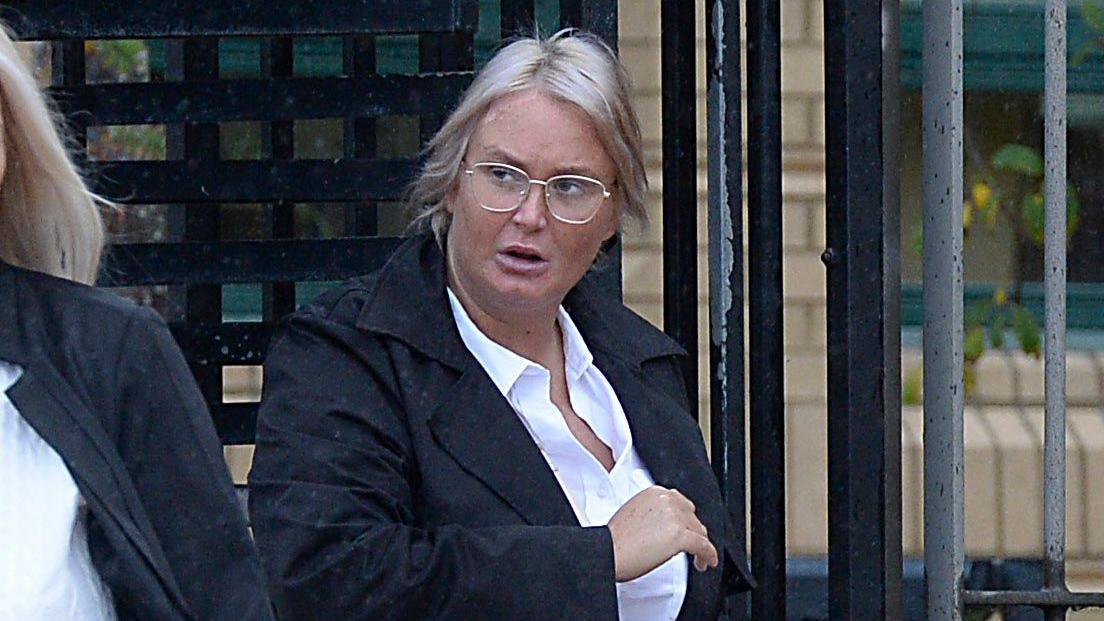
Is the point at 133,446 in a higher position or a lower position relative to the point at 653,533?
higher

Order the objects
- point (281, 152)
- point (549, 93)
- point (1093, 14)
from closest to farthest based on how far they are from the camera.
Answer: point (549, 93) < point (281, 152) < point (1093, 14)

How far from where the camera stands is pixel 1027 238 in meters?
7.07

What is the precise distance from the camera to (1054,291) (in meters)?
2.95

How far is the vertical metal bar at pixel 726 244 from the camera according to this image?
310 centimetres

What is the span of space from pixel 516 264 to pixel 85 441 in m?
0.76

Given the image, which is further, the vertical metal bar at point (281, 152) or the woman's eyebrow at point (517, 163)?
the vertical metal bar at point (281, 152)

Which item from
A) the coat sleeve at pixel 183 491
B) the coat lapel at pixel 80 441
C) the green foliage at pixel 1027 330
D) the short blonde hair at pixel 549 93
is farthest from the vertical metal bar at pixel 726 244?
the green foliage at pixel 1027 330

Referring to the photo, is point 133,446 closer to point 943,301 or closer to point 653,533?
point 653,533

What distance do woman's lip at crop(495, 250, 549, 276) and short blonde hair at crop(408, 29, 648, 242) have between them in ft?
0.48

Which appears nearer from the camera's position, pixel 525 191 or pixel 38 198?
pixel 38 198

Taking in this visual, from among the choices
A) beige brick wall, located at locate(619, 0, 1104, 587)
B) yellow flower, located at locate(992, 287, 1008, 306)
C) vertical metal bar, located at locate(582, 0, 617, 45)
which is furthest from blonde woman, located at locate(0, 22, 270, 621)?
yellow flower, located at locate(992, 287, 1008, 306)

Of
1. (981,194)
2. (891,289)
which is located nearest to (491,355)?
(891,289)

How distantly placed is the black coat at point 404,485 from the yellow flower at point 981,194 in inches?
177

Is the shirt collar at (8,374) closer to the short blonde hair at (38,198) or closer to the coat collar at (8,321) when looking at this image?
the coat collar at (8,321)
